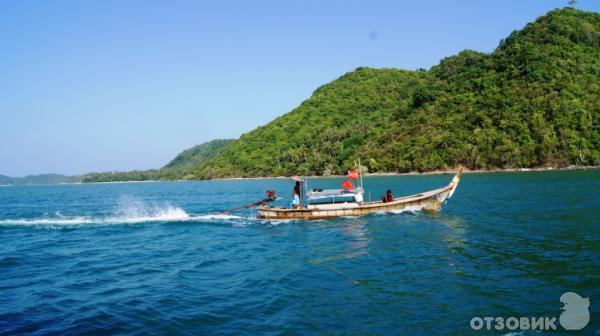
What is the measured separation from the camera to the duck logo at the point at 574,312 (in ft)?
42.0

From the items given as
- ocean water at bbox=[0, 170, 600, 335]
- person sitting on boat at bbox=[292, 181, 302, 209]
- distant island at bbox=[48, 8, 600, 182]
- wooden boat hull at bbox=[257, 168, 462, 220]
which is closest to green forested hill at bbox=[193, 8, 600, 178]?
distant island at bbox=[48, 8, 600, 182]

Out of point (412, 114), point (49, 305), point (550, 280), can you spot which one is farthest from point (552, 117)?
point (49, 305)

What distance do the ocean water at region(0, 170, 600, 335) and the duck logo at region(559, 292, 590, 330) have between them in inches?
9.4

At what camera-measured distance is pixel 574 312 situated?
13688 mm

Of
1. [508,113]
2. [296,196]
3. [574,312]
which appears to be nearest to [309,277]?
[574,312]

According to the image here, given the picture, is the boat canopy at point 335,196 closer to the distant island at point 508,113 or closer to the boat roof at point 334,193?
the boat roof at point 334,193

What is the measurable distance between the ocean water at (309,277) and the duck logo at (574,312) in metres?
0.24

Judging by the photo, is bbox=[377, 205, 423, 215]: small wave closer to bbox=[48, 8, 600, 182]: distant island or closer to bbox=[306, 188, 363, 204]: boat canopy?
bbox=[306, 188, 363, 204]: boat canopy

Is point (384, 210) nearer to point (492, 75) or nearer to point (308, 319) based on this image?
point (308, 319)

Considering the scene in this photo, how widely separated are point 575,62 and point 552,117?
3124cm

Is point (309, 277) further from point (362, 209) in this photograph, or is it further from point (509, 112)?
point (509, 112)

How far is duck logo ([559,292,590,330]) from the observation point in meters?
12.8

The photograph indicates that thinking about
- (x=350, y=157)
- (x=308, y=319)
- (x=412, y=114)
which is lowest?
(x=308, y=319)

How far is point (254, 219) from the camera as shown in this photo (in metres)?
43.4
